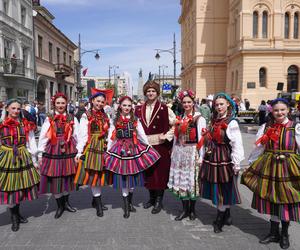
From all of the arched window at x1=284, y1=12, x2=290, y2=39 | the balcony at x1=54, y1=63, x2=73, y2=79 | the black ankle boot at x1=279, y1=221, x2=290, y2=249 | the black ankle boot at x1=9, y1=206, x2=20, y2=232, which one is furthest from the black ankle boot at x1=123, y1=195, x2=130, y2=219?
the balcony at x1=54, y1=63, x2=73, y2=79

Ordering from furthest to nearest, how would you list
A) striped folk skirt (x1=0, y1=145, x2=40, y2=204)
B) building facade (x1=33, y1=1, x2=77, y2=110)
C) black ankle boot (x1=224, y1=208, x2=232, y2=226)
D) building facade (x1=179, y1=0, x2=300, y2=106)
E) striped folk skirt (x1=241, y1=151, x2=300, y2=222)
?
1. building facade (x1=33, y1=1, x2=77, y2=110)
2. building facade (x1=179, y1=0, x2=300, y2=106)
3. black ankle boot (x1=224, y1=208, x2=232, y2=226)
4. striped folk skirt (x1=0, y1=145, x2=40, y2=204)
5. striped folk skirt (x1=241, y1=151, x2=300, y2=222)

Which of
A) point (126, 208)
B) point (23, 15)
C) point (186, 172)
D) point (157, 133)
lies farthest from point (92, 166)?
point (23, 15)

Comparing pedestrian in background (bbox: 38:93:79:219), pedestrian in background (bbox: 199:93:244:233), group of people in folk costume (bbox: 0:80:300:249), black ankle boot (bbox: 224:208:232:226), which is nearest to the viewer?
group of people in folk costume (bbox: 0:80:300:249)

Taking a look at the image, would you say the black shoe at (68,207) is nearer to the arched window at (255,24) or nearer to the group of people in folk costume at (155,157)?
the group of people in folk costume at (155,157)

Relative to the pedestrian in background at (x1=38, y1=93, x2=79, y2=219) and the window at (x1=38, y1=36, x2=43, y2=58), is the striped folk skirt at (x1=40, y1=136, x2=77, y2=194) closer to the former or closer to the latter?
the pedestrian in background at (x1=38, y1=93, x2=79, y2=219)

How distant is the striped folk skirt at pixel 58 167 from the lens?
4363 mm

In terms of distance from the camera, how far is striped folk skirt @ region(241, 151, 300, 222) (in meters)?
3.44

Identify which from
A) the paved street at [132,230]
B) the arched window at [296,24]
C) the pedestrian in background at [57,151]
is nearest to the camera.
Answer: the paved street at [132,230]

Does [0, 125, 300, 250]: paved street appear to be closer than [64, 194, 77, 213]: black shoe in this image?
Yes

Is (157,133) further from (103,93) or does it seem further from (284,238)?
(284,238)

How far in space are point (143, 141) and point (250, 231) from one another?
1.97 m

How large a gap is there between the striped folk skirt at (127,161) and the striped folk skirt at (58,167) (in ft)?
1.78

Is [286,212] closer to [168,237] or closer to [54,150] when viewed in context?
[168,237]

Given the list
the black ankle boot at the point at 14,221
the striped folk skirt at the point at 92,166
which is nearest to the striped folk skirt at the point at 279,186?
the striped folk skirt at the point at 92,166
